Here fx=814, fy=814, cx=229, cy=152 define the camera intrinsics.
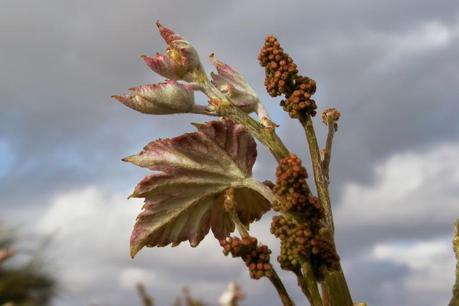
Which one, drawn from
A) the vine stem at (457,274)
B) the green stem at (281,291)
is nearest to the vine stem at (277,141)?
the green stem at (281,291)

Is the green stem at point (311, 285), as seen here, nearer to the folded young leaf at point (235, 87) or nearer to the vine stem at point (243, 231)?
the vine stem at point (243, 231)

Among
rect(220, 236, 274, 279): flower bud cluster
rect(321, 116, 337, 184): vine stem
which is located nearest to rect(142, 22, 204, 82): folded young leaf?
rect(321, 116, 337, 184): vine stem

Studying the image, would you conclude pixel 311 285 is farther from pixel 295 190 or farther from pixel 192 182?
pixel 192 182

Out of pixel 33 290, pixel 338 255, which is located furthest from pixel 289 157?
pixel 33 290

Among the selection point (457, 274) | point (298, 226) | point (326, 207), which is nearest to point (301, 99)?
point (326, 207)

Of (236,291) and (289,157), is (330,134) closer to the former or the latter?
(289,157)

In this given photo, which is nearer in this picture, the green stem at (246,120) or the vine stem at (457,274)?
the green stem at (246,120)

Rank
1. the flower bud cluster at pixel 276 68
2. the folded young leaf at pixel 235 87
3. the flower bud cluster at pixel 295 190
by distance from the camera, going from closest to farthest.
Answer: the flower bud cluster at pixel 295 190
the flower bud cluster at pixel 276 68
the folded young leaf at pixel 235 87

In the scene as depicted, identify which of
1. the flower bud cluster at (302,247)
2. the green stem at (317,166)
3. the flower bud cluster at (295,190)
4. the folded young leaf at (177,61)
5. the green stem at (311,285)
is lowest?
the green stem at (311,285)
